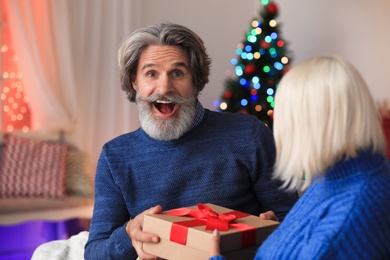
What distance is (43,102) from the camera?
18.2ft

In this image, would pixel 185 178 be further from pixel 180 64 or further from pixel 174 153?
A: pixel 180 64

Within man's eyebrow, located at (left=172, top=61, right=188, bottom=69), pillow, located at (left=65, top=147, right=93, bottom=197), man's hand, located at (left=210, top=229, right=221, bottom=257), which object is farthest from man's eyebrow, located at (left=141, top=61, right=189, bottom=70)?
pillow, located at (left=65, top=147, right=93, bottom=197)

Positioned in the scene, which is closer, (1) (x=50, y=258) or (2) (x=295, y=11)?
(1) (x=50, y=258)

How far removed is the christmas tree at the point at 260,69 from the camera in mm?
5637

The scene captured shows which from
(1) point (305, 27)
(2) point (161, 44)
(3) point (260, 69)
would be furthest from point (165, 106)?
(1) point (305, 27)

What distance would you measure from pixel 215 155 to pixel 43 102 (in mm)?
3729

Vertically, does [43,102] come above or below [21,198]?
above

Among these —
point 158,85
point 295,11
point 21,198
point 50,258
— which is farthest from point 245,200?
point 295,11

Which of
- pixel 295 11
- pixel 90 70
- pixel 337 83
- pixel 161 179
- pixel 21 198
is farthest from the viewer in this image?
pixel 295 11

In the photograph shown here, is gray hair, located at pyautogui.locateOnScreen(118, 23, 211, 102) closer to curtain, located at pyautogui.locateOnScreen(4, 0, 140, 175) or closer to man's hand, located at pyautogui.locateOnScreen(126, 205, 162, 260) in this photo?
man's hand, located at pyautogui.locateOnScreen(126, 205, 162, 260)

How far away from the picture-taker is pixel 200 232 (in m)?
1.54

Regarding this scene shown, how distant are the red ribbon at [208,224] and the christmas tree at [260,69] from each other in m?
3.96

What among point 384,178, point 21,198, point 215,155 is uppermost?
point 384,178

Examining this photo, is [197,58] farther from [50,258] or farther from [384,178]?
[384,178]
